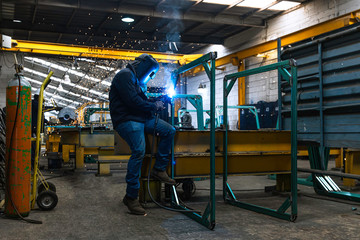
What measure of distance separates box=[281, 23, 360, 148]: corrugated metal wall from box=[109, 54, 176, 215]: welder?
8.22ft

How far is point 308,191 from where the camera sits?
588 centimetres

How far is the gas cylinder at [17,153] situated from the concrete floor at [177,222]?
212 mm

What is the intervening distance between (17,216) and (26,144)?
77cm

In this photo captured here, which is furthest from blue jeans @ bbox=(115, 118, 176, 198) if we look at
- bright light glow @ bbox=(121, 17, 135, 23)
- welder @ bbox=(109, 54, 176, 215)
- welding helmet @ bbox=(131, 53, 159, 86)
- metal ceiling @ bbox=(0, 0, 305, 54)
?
bright light glow @ bbox=(121, 17, 135, 23)

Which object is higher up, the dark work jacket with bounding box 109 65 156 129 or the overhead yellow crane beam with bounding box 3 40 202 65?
the overhead yellow crane beam with bounding box 3 40 202 65

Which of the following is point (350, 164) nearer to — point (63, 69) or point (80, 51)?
point (80, 51)

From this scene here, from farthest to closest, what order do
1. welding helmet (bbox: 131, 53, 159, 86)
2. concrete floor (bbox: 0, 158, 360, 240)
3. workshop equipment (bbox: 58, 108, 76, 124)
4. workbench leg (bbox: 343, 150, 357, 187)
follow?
workshop equipment (bbox: 58, 108, 76, 124) < workbench leg (bbox: 343, 150, 357, 187) < welding helmet (bbox: 131, 53, 159, 86) < concrete floor (bbox: 0, 158, 360, 240)

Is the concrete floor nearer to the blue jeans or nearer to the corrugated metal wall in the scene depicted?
the blue jeans

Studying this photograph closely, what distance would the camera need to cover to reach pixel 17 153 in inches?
149

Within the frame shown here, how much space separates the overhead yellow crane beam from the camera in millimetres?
12727

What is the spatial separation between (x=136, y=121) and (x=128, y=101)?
27 centimetres

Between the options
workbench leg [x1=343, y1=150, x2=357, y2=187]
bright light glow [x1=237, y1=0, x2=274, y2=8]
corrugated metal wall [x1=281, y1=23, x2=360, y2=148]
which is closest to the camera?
corrugated metal wall [x1=281, y1=23, x2=360, y2=148]

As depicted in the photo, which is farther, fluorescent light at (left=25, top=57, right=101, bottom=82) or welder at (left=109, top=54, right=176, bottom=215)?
fluorescent light at (left=25, top=57, right=101, bottom=82)

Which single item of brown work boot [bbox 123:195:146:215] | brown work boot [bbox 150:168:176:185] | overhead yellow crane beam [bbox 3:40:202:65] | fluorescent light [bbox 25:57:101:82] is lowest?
brown work boot [bbox 123:195:146:215]
